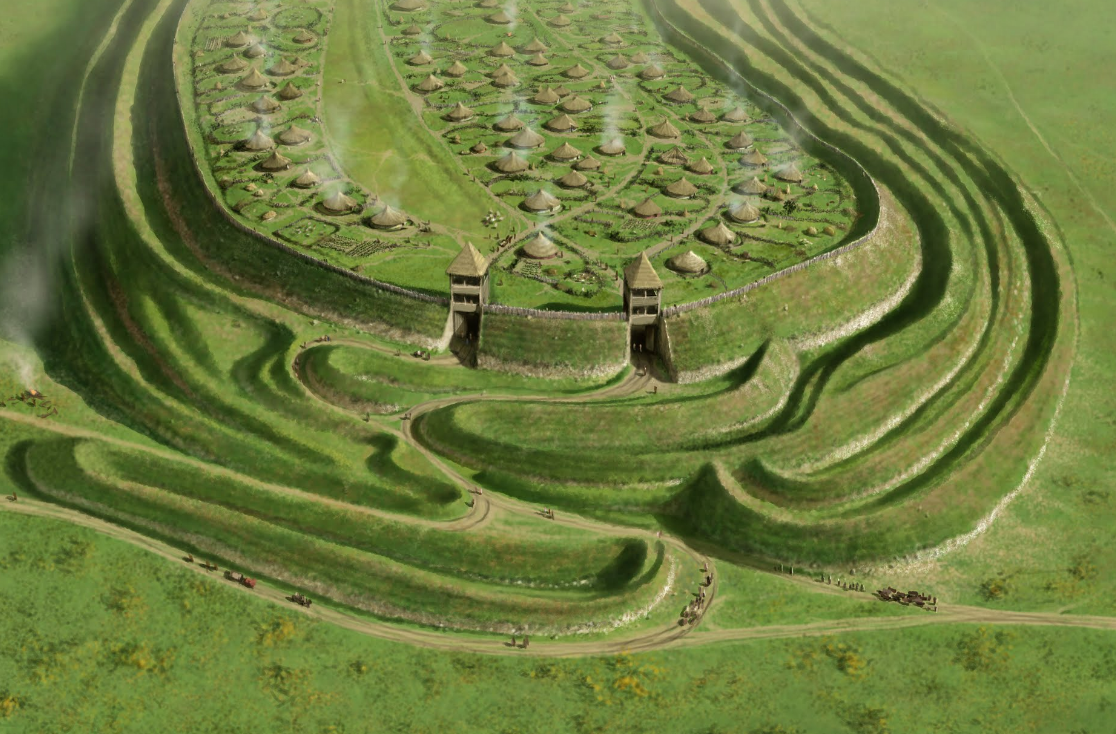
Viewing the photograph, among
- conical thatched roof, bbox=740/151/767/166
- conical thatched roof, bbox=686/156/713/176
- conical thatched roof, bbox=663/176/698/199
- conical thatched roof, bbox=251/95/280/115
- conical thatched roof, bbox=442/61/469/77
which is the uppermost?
conical thatched roof, bbox=740/151/767/166

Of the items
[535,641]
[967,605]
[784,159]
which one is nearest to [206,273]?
[535,641]

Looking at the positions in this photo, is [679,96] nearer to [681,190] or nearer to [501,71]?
[501,71]

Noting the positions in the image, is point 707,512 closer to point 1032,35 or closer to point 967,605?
point 967,605

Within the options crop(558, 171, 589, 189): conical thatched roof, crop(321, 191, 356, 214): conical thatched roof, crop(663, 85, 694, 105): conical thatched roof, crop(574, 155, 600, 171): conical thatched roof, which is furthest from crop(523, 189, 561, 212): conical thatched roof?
crop(663, 85, 694, 105): conical thatched roof

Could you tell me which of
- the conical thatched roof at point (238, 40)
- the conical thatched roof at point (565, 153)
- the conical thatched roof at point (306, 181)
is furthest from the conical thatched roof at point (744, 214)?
the conical thatched roof at point (238, 40)

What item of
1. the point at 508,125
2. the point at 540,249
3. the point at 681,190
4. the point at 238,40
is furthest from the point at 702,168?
the point at 238,40

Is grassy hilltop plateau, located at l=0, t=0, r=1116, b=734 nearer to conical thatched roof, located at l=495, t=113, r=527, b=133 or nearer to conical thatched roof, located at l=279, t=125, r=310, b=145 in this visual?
conical thatched roof, located at l=495, t=113, r=527, b=133
